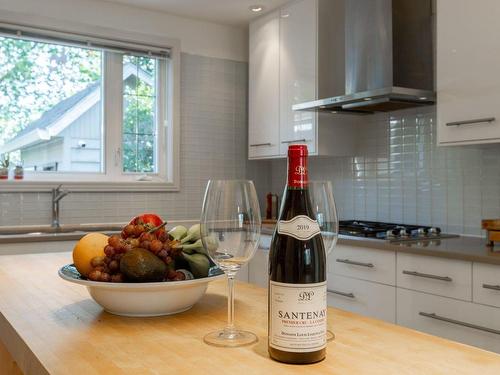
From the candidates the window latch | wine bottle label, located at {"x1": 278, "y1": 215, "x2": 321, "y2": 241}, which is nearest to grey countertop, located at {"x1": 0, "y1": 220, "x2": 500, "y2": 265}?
the window latch

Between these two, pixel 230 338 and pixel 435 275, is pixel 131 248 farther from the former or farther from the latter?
pixel 435 275

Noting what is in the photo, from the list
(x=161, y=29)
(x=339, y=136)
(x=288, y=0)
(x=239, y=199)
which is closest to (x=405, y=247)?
(x=339, y=136)

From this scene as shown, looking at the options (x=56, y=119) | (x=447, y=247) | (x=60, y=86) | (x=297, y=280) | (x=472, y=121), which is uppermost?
(x=60, y=86)

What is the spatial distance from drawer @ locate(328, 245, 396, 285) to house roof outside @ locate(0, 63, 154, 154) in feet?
6.60

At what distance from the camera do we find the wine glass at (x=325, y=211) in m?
0.85

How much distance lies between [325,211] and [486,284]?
54.1 inches

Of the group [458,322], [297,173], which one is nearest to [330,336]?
[297,173]

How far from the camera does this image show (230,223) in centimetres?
78

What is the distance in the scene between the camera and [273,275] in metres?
0.73

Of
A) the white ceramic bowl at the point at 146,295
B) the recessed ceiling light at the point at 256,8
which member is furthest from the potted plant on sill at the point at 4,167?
the white ceramic bowl at the point at 146,295

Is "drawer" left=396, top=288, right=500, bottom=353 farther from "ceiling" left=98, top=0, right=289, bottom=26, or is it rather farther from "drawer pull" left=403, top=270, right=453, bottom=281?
"ceiling" left=98, top=0, right=289, bottom=26

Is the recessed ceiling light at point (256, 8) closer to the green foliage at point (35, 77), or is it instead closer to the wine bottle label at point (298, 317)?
the green foliage at point (35, 77)

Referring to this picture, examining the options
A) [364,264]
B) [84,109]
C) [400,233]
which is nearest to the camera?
[364,264]

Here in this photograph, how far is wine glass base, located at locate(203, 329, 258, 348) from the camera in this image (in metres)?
0.81
